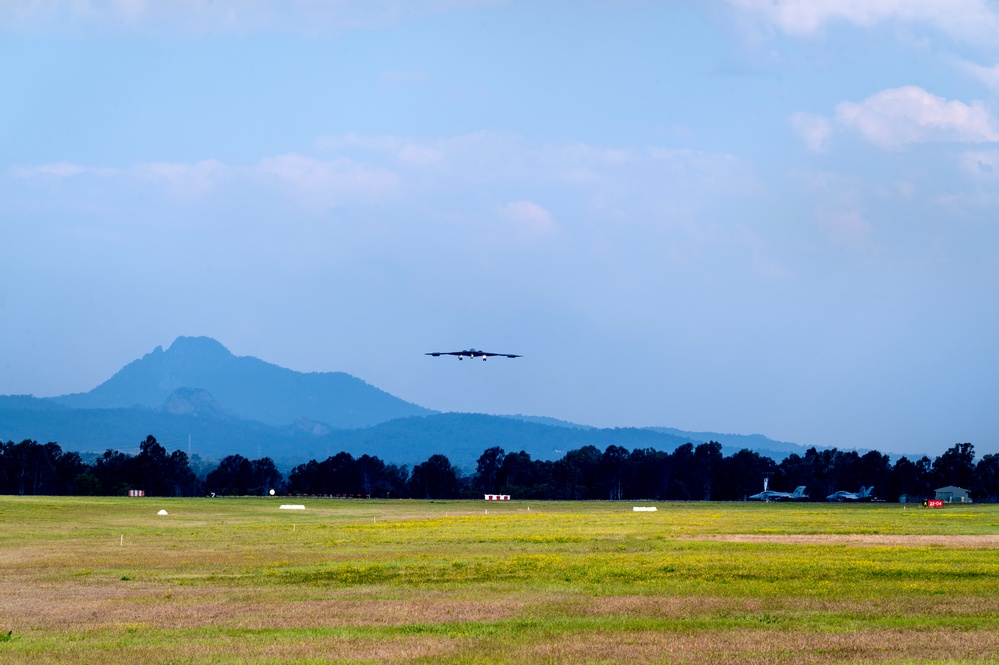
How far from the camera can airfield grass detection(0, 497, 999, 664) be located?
3041cm

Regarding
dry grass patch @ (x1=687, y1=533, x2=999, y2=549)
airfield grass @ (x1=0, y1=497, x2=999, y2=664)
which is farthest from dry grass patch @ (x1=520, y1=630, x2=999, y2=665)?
dry grass patch @ (x1=687, y1=533, x2=999, y2=549)

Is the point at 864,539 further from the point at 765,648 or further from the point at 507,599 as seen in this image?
the point at 765,648

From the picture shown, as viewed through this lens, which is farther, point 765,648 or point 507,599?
point 507,599

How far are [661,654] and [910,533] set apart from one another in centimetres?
5998

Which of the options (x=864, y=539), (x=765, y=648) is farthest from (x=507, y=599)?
(x=864, y=539)

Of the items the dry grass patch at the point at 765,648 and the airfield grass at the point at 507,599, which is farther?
the airfield grass at the point at 507,599

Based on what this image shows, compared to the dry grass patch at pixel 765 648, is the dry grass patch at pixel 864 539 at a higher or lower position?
higher

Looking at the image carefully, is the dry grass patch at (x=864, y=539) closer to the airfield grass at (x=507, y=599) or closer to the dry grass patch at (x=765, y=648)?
the airfield grass at (x=507, y=599)

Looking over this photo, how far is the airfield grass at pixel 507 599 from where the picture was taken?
99.8 feet

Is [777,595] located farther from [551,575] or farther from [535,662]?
[535,662]

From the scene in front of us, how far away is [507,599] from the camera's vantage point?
4147 centimetres

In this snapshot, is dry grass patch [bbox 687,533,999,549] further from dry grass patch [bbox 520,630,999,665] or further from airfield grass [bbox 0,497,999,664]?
dry grass patch [bbox 520,630,999,665]

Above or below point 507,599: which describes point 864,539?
above

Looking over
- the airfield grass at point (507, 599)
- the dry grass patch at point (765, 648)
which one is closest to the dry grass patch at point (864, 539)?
the airfield grass at point (507, 599)
